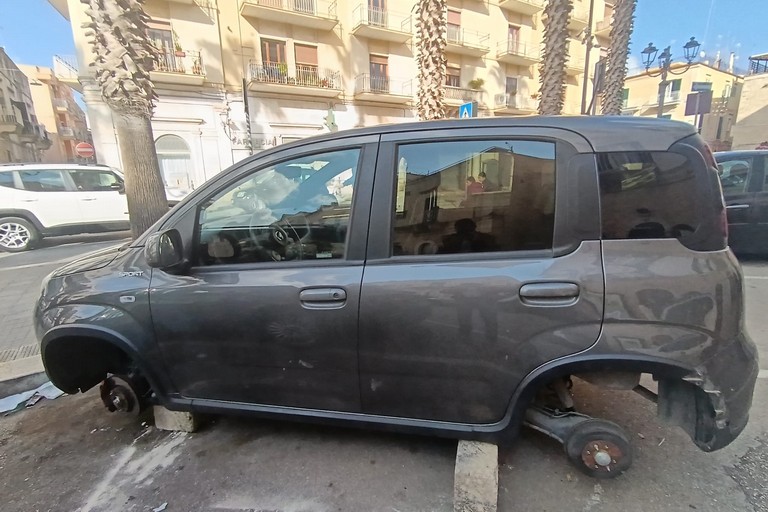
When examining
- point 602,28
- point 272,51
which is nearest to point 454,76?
point 272,51

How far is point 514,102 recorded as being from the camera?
78.8 feet

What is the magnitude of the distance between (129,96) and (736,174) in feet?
30.2

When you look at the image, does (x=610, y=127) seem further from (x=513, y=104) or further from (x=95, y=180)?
(x=513, y=104)

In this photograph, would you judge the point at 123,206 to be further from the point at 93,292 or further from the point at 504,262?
the point at 504,262

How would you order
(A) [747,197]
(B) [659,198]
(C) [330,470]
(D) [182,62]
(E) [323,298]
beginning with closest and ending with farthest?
1. (B) [659,198]
2. (E) [323,298]
3. (C) [330,470]
4. (A) [747,197]
5. (D) [182,62]

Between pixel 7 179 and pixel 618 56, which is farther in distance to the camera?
pixel 618 56

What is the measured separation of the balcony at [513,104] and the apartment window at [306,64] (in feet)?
38.2

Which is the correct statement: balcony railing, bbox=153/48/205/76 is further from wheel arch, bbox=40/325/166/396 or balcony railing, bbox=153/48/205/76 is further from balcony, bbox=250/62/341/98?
wheel arch, bbox=40/325/166/396

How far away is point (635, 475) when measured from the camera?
1972mm

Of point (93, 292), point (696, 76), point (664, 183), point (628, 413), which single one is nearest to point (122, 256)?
point (93, 292)

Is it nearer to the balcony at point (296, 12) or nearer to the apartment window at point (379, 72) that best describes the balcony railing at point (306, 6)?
the balcony at point (296, 12)

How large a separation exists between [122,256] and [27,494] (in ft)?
4.46

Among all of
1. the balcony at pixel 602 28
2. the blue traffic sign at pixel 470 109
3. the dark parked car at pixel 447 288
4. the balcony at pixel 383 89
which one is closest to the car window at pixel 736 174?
the blue traffic sign at pixel 470 109

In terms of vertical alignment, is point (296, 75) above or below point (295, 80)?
above
